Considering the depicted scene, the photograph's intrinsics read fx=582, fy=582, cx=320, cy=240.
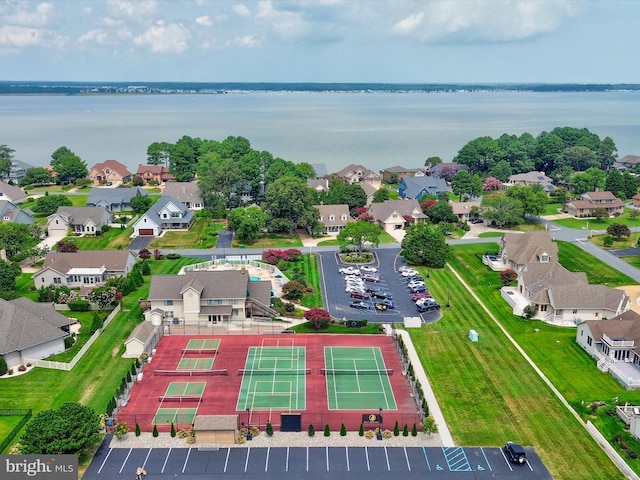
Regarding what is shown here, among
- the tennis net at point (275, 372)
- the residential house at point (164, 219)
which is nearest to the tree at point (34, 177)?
the residential house at point (164, 219)

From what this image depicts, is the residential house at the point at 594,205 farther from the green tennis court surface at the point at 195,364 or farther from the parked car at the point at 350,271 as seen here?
the green tennis court surface at the point at 195,364

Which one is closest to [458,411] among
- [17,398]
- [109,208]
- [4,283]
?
[17,398]

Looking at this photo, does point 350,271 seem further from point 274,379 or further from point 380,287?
point 274,379

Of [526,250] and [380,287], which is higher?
[526,250]

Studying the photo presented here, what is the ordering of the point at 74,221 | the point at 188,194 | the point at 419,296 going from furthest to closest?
the point at 188,194 → the point at 74,221 → the point at 419,296

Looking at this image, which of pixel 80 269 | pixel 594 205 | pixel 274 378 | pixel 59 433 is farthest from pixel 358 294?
pixel 594 205

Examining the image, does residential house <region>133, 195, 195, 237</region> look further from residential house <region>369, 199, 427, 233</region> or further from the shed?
the shed
